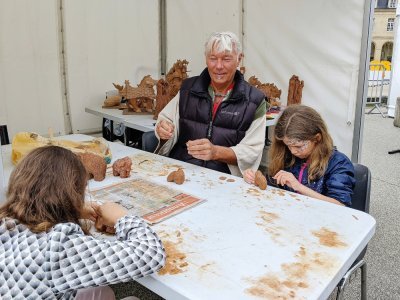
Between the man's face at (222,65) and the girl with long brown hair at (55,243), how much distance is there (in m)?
1.33

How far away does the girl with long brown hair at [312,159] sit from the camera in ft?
5.60

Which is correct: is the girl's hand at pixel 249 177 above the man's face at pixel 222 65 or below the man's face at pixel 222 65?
below

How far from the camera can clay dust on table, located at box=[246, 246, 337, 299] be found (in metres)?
0.92

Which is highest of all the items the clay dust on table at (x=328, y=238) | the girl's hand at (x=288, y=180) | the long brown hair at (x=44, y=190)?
the long brown hair at (x=44, y=190)

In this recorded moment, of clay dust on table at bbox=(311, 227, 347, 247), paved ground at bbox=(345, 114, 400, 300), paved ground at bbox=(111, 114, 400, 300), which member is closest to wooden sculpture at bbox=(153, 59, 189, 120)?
paved ground at bbox=(111, 114, 400, 300)

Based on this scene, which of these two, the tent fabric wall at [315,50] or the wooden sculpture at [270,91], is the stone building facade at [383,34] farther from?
the wooden sculpture at [270,91]

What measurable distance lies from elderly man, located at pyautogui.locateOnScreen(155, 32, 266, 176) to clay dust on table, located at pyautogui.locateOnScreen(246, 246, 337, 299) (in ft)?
3.45

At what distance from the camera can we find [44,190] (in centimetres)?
94

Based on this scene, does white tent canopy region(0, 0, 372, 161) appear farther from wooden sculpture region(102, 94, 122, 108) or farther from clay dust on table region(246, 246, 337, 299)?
clay dust on table region(246, 246, 337, 299)

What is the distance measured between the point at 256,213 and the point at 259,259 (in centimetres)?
34

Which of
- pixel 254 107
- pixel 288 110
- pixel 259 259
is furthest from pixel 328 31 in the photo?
pixel 259 259

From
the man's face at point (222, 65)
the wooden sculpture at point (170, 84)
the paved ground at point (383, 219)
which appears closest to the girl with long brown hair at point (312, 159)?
the man's face at point (222, 65)

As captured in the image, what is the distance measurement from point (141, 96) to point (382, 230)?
2.35m

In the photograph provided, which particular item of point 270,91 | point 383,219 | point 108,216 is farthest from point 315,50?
point 108,216
